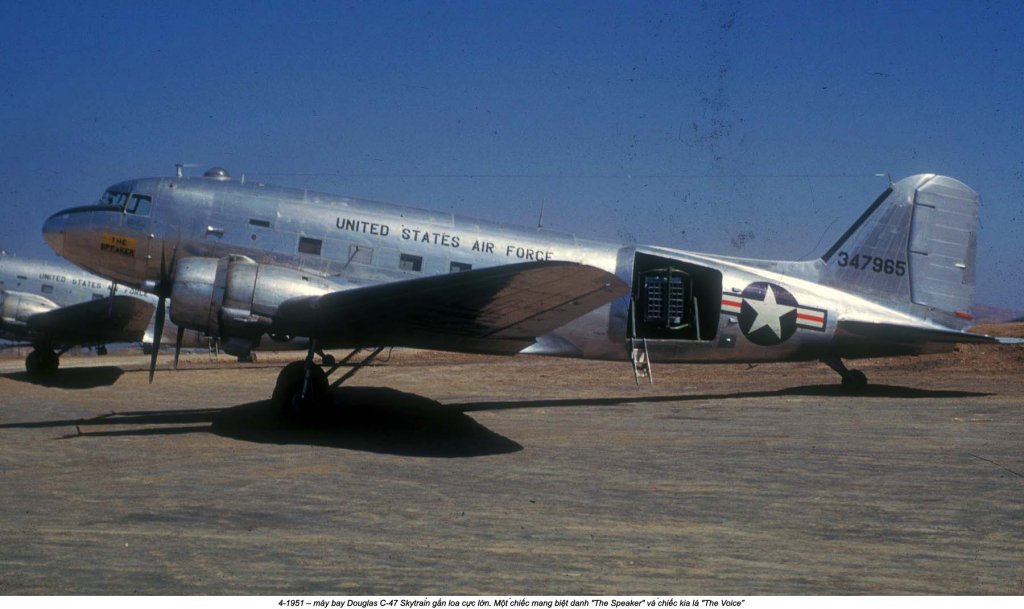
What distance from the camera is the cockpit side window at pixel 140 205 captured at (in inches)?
457

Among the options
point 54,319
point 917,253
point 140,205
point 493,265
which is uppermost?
point 917,253

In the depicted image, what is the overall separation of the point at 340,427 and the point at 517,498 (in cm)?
462

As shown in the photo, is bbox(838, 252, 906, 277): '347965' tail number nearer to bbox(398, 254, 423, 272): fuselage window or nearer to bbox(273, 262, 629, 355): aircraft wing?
bbox(273, 262, 629, 355): aircraft wing

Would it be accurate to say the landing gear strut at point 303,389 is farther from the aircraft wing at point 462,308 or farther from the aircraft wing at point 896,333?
the aircraft wing at point 896,333

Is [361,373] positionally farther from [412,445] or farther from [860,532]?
[860,532]

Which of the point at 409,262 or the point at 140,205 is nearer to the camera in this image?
the point at 140,205

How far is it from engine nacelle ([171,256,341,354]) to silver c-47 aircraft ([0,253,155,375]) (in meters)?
9.74

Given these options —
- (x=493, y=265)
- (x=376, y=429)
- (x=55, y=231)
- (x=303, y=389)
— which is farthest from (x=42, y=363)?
(x=493, y=265)

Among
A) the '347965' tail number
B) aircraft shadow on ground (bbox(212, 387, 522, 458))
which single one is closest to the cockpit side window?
aircraft shadow on ground (bbox(212, 387, 522, 458))

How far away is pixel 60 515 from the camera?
591cm

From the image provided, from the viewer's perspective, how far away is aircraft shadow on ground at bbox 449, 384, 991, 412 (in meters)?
13.8

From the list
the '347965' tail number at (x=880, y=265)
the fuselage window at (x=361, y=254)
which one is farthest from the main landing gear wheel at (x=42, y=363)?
the '347965' tail number at (x=880, y=265)

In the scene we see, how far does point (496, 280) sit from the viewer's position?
8180 millimetres

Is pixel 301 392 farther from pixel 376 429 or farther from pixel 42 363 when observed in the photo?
pixel 42 363
